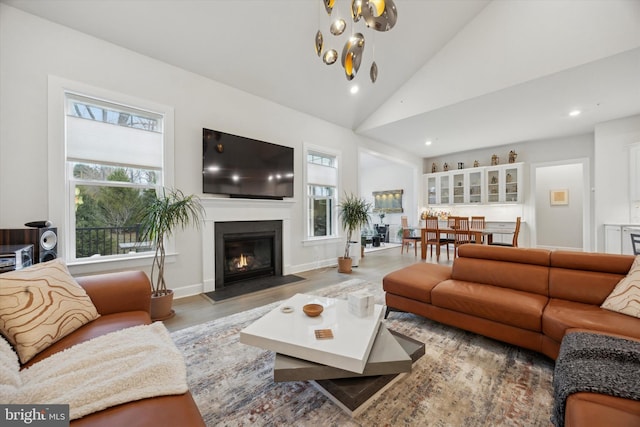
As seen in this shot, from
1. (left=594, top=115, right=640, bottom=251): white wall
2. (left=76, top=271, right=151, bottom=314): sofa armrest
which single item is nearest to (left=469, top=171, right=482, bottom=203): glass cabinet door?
(left=594, top=115, right=640, bottom=251): white wall

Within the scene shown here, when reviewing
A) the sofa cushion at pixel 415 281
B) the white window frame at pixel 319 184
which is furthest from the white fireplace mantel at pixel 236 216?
the sofa cushion at pixel 415 281

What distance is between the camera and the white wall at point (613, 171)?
4.68 m

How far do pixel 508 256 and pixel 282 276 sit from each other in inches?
124

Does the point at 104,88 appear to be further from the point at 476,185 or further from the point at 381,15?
the point at 476,185

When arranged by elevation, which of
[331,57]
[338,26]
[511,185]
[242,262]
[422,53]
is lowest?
[242,262]

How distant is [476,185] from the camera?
23.3ft

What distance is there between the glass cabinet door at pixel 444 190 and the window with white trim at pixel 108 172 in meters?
7.39

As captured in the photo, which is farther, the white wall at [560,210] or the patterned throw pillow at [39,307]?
the white wall at [560,210]

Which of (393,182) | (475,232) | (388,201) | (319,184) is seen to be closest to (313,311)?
(319,184)

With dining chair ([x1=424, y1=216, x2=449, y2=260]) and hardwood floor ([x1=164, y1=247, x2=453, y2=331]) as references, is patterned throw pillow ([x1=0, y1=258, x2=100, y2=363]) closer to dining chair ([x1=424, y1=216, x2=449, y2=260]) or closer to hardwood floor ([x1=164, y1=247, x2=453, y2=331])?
hardwood floor ([x1=164, y1=247, x2=453, y2=331])

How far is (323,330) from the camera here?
1.49 metres

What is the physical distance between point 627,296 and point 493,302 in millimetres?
766

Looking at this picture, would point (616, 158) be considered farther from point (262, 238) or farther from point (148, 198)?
point (148, 198)

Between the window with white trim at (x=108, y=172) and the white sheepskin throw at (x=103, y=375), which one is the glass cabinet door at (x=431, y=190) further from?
the white sheepskin throw at (x=103, y=375)
